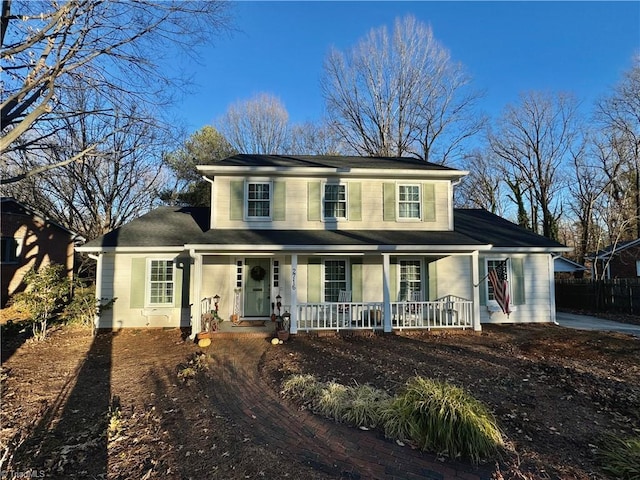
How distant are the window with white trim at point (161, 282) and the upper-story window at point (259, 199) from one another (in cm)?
299

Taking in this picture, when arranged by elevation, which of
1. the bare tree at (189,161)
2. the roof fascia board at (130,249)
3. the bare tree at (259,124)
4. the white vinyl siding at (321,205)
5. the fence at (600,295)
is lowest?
the fence at (600,295)

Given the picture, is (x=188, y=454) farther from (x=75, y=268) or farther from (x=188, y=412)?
(x=75, y=268)

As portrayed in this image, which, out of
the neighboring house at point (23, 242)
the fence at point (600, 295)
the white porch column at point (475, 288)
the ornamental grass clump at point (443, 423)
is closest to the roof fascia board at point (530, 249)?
the white porch column at point (475, 288)

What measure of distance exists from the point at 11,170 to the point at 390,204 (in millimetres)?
20962

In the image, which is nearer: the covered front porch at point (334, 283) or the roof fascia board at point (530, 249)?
the covered front porch at point (334, 283)

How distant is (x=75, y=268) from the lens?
20.6 m

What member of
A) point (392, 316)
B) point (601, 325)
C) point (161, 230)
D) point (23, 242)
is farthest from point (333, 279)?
point (23, 242)

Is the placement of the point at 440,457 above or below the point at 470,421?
below

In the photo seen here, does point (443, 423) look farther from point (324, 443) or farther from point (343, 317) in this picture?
point (343, 317)

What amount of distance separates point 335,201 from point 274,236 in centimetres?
234

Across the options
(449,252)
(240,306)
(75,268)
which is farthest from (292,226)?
(75,268)

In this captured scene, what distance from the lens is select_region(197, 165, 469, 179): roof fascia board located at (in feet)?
35.7

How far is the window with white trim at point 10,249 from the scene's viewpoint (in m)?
16.1

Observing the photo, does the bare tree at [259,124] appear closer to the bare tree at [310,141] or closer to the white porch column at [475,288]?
the bare tree at [310,141]
